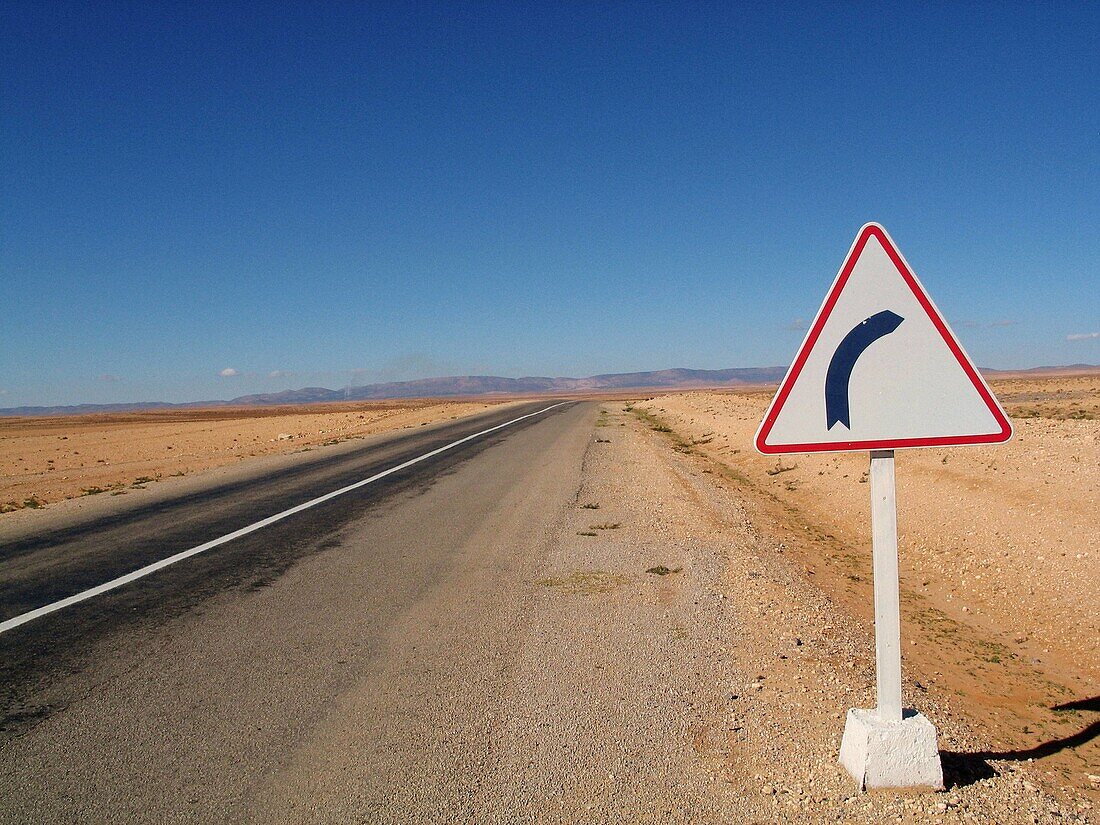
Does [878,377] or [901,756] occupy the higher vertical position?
[878,377]

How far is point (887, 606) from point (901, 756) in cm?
61

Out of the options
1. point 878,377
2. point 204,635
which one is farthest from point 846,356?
point 204,635

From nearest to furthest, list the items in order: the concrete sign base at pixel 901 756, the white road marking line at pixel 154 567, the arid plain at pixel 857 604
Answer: the concrete sign base at pixel 901 756 < the arid plain at pixel 857 604 < the white road marking line at pixel 154 567

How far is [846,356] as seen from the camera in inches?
119

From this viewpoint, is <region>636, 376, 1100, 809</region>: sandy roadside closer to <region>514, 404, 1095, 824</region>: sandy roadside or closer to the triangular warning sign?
<region>514, 404, 1095, 824</region>: sandy roadside

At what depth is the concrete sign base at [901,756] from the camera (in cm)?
288

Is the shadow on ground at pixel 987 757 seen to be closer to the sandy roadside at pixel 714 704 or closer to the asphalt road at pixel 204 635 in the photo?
the sandy roadside at pixel 714 704

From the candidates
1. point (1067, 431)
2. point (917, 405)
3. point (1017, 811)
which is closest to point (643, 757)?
point (1017, 811)

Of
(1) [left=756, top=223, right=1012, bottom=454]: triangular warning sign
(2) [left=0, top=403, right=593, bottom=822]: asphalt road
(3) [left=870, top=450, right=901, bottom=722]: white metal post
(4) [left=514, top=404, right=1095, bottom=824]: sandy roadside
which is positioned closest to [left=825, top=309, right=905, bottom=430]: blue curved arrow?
(1) [left=756, top=223, right=1012, bottom=454]: triangular warning sign

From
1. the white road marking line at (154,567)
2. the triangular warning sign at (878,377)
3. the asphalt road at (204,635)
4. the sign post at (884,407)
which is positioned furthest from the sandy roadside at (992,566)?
the white road marking line at (154,567)

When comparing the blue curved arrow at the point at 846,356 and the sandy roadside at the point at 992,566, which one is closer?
the blue curved arrow at the point at 846,356

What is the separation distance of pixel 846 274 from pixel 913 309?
1.03ft

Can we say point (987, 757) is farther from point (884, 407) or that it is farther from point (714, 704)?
point (884, 407)

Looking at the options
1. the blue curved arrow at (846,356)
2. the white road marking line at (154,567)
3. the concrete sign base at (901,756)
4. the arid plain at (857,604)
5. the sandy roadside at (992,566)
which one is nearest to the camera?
the concrete sign base at (901,756)
